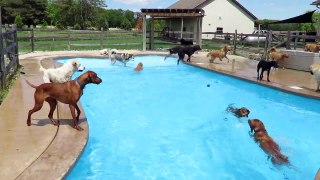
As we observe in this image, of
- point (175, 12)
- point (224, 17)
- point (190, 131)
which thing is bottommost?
point (190, 131)

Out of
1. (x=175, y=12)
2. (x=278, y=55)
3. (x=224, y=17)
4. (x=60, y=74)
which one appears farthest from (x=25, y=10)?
(x=60, y=74)

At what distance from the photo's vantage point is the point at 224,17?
1457 inches

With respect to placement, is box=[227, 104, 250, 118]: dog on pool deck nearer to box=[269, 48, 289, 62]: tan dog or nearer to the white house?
box=[269, 48, 289, 62]: tan dog

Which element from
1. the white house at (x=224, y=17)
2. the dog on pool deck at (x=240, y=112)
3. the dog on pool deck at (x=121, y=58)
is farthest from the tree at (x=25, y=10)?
the dog on pool deck at (x=240, y=112)

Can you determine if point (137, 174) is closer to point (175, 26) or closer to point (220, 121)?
point (220, 121)

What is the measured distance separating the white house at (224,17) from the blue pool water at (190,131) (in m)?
23.9

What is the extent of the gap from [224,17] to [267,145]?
32.6 m

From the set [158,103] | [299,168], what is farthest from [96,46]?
[299,168]

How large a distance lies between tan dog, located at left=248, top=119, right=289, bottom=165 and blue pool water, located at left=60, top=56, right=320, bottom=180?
0.12 m

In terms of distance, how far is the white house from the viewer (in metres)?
36.0

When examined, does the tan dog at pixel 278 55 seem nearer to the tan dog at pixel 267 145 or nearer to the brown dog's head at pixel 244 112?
the brown dog's head at pixel 244 112

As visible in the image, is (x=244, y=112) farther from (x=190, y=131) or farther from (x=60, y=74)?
(x=60, y=74)

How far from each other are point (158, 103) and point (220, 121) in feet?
7.61

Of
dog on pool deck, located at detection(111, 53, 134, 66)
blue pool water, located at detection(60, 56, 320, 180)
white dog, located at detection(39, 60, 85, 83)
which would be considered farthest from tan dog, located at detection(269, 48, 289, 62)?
white dog, located at detection(39, 60, 85, 83)
